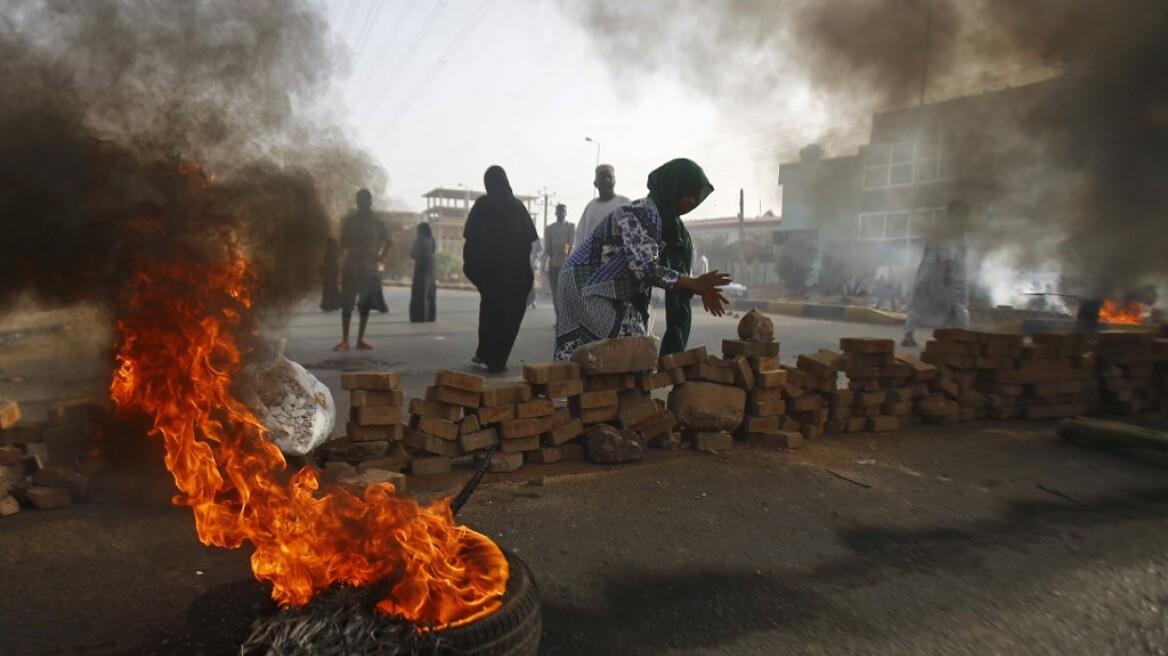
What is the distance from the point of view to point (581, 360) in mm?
4012

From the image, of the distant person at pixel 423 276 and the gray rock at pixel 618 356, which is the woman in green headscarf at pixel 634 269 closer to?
the gray rock at pixel 618 356

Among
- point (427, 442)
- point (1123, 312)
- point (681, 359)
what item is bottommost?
point (427, 442)

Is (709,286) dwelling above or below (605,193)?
below

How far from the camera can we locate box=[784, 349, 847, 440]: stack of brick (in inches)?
184

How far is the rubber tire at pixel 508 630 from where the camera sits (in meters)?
1.72

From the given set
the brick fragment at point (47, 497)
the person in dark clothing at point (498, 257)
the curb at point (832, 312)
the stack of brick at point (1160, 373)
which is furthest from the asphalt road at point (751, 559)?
the curb at point (832, 312)

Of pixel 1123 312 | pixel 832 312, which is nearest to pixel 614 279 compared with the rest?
pixel 1123 312

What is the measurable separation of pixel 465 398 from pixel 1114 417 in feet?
18.1

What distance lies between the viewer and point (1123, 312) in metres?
9.37

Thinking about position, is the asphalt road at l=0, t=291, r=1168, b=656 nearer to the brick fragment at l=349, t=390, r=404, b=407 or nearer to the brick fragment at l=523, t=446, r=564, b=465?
the brick fragment at l=523, t=446, r=564, b=465

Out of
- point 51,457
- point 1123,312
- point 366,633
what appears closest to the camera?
point 366,633

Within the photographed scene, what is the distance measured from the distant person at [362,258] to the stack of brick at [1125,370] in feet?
19.8

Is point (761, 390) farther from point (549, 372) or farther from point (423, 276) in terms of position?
point (423, 276)

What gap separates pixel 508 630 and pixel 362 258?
5510 mm
